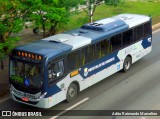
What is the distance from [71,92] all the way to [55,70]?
5.78 feet

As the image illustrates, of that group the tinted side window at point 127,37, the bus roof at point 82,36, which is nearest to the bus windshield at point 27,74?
the bus roof at point 82,36

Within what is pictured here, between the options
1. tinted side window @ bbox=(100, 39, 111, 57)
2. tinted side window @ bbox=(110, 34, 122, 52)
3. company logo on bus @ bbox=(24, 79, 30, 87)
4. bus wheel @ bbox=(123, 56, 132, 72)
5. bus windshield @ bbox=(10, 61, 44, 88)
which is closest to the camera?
bus windshield @ bbox=(10, 61, 44, 88)

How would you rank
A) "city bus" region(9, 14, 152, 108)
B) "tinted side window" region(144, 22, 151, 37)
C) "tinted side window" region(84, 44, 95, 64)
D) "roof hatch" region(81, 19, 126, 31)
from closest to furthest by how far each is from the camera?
"city bus" region(9, 14, 152, 108) → "tinted side window" region(84, 44, 95, 64) → "roof hatch" region(81, 19, 126, 31) → "tinted side window" region(144, 22, 151, 37)

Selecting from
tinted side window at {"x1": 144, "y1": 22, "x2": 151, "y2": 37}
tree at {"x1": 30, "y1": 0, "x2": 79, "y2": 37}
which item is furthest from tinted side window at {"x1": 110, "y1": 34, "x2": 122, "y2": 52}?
tree at {"x1": 30, "y1": 0, "x2": 79, "y2": 37}

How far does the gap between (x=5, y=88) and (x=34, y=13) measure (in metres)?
4.30

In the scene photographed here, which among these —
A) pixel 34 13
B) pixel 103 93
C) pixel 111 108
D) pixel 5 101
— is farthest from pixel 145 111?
pixel 34 13

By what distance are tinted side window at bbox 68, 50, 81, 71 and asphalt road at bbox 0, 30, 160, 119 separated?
1.66m

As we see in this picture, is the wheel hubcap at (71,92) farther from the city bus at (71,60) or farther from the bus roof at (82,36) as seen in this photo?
the bus roof at (82,36)

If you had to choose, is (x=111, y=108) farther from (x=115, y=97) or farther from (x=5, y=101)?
(x=5, y=101)

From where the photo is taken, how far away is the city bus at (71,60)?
14656mm

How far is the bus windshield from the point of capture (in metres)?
14.5

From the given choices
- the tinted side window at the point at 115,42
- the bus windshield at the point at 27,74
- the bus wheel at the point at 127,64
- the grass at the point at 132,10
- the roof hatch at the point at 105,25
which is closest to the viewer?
the bus windshield at the point at 27,74

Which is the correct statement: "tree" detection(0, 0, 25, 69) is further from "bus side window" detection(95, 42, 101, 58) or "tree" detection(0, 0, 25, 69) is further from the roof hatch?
"bus side window" detection(95, 42, 101, 58)

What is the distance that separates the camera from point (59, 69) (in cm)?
1512
